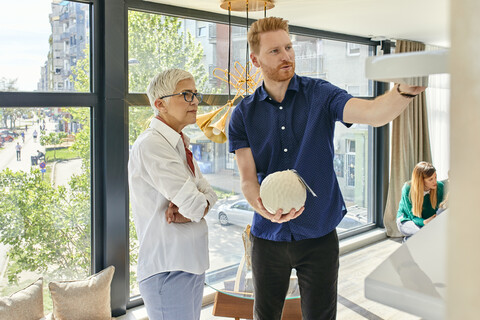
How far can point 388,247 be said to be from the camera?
5.54 metres

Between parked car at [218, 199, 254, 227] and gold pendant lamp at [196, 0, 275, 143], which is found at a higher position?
gold pendant lamp at [196, 0, 275, 143]

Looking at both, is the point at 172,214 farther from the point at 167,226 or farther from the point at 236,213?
the point at 236,213

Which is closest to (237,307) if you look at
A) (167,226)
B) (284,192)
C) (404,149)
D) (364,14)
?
(167,226)

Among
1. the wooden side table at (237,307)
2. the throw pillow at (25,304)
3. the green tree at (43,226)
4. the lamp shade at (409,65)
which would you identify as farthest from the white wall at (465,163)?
the green tree at (43,226)

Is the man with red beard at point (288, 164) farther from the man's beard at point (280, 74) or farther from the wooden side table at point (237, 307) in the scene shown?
the wooden side table at point (237, 307)

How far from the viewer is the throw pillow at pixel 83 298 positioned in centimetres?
288

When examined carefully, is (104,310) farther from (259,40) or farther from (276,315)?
(259,40)

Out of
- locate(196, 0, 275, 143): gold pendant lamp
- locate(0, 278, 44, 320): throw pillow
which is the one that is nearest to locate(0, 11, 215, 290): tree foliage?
locate(0, 278, 44, 320): throw pillow

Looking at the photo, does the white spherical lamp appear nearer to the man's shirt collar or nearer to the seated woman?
the man's shirt collar

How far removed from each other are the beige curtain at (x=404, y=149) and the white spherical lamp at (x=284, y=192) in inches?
178

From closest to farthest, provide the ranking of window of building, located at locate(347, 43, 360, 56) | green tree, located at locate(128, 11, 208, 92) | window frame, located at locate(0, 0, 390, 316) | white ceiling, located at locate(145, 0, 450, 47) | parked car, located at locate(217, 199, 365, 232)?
window frame, located at locate(0, 0, 390, 316) < green tree, located at locate(128, 11, 208, 92) < white ceiling, located at locate(145, 0, 450, 47) < parked car, located at locate(217, 199, 365, 232) < window of building, located at locate(347, 43, 360, 56)

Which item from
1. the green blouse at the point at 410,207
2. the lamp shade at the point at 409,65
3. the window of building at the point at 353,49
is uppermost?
the window of building at the point at 353,49

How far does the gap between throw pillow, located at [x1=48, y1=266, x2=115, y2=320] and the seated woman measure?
114 inches

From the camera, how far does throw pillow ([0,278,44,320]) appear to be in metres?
2.60
